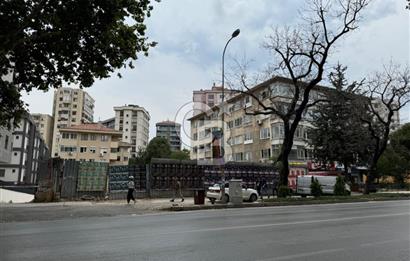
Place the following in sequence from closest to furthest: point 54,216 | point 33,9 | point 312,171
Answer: point 33,9
point 54,216
point 312,171

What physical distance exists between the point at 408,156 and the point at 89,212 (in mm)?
53202

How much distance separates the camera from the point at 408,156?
55812 millimetres

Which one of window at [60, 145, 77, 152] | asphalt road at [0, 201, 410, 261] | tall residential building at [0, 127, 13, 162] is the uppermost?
window at [60, 145, 77, 152]

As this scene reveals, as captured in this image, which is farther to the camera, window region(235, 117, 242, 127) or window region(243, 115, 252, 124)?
window region(235, 117, 242, 127)

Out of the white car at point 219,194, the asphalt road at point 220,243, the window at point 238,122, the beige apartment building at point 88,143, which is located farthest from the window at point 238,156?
the asphalt road at point 220,243

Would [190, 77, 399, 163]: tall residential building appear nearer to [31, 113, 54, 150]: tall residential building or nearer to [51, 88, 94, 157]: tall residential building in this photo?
[51, 88, 94, 157]: tall residential building

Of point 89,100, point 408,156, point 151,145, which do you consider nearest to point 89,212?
point 408,156

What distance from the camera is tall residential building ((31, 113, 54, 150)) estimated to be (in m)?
114

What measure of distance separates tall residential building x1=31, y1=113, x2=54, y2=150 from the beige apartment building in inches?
1675

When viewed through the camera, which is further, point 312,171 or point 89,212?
point 312,171

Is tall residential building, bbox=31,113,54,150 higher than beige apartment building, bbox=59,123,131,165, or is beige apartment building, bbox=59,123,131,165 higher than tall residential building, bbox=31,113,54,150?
tall residential building, bbox=31,113,54,150

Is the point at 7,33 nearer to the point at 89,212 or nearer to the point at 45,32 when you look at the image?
the point at 45,32

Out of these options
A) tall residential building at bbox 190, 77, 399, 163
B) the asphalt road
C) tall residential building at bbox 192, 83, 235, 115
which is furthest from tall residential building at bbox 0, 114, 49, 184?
the asphalt road

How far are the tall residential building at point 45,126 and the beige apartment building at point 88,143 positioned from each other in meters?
42.6
